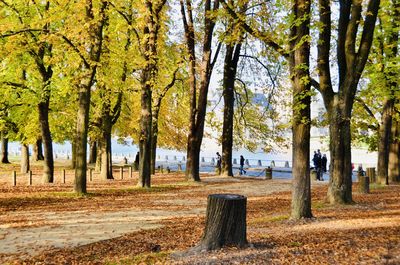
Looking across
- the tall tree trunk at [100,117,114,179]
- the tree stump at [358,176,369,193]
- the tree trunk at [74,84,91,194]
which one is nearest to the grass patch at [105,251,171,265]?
the tree trunk at [74,84,91,194]

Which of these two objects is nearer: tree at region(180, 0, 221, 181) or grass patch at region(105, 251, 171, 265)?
grass patch at region(105, 251, 171, 265)

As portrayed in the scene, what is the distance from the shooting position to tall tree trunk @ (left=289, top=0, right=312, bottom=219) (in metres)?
11.4

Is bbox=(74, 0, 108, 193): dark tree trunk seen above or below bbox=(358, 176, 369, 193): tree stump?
above

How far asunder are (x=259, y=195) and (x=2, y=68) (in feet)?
57.0

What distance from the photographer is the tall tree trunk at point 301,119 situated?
11422mm

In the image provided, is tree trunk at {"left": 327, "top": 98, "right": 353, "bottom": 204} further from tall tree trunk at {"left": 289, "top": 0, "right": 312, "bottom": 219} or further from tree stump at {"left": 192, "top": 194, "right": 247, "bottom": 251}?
tree stump at {"left": 192, "top": 194, "right": 247, "bottom": 251}

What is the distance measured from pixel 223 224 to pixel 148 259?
1.51 meters

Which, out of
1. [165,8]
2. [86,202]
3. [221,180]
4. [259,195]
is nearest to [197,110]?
[221,180]

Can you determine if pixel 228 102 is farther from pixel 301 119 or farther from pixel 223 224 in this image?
pixel 223 224

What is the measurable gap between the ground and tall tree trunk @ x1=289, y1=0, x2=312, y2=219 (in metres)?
0.57

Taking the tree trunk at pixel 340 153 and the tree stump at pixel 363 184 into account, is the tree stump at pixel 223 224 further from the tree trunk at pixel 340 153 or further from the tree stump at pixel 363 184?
the tree stump at pixel 363 184

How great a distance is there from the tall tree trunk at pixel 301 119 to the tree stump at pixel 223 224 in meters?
4.03

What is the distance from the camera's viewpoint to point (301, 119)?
1162cm

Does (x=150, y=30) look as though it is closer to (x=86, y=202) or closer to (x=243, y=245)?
(x=86, y=202)
